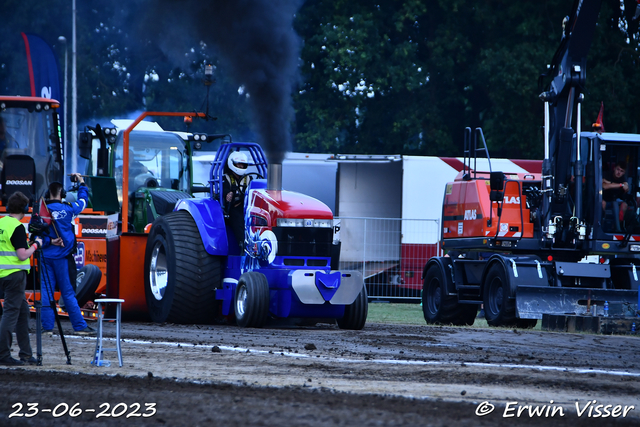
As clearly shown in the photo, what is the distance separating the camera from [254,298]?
1186 cm

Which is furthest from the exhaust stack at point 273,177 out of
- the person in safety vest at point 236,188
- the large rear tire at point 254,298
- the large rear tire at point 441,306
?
the large rear tire at point 441,306

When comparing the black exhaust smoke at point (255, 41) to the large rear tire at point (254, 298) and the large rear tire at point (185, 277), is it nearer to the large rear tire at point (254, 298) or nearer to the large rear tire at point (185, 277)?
the large rear tire at point (185, 277)

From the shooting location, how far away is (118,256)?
1372 centimetres

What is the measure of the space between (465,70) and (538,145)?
4.39m

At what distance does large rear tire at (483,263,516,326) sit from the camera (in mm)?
14039

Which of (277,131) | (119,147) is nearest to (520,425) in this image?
(277,131)

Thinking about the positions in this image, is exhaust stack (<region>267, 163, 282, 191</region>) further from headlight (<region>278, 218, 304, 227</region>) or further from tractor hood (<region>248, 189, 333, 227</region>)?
headlight (<region>278, 218, 304, 227</region>)

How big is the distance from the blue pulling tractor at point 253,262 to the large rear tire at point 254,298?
0.04ft

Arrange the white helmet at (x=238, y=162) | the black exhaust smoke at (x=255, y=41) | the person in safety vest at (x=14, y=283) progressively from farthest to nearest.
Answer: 1. the black exhaust smoke at (x=255, y=41)
2. the white helmet at (x=238, y=162)
3. the person in safety vest at (x=14, y=283)

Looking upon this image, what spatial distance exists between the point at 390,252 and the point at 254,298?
10.9 m

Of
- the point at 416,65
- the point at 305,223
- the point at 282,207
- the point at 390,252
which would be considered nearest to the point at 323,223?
the point at 305,223

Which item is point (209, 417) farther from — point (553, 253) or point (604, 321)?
point (553, 253)

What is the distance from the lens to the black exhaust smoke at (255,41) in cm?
1359

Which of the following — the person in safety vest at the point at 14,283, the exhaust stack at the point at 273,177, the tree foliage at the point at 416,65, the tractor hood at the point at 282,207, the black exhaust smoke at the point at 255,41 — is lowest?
the person in safety vest at the point at 14,283
